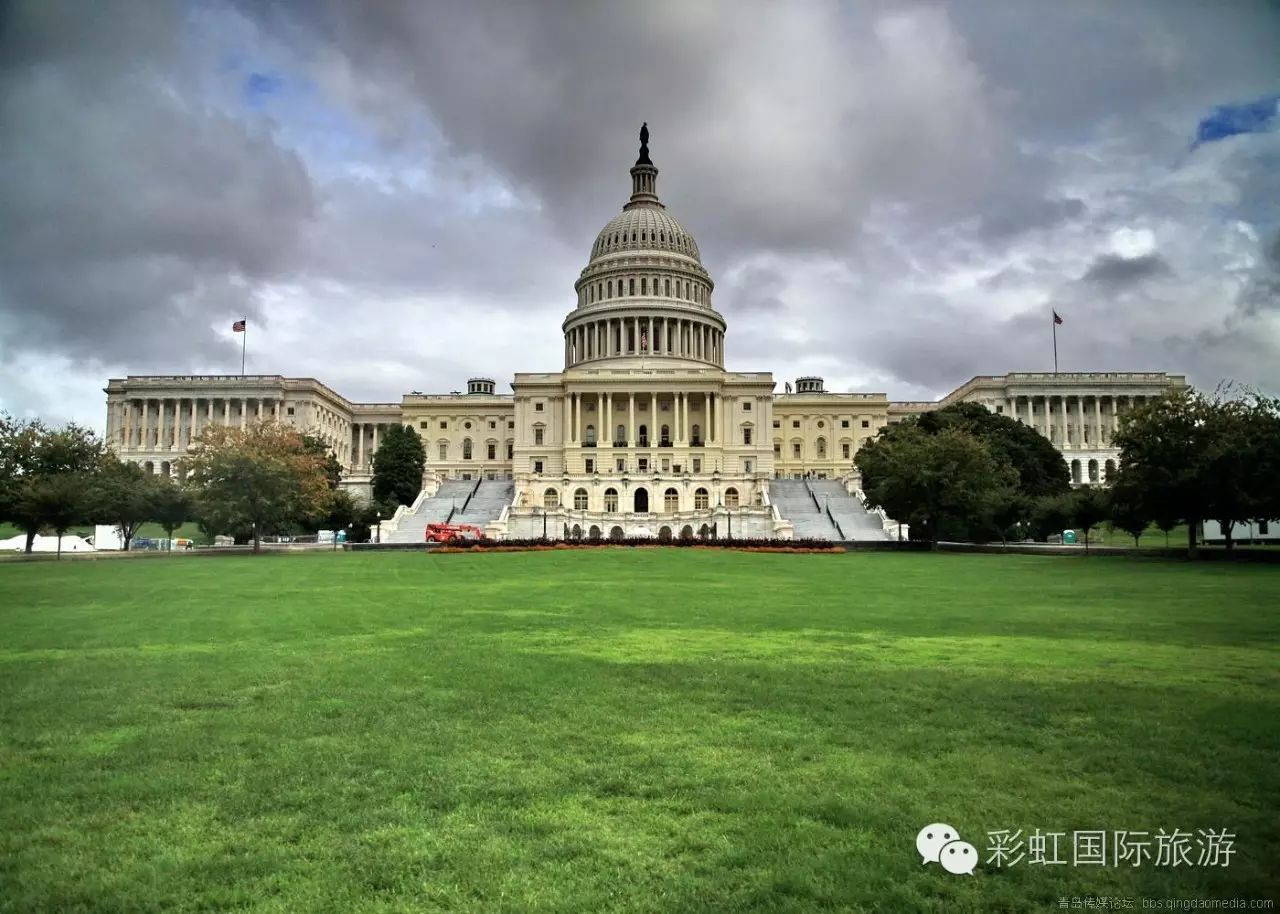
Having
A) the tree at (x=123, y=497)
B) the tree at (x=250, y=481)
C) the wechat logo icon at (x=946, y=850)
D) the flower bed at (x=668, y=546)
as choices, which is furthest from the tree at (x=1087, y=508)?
the tree at (x=123, y=497)

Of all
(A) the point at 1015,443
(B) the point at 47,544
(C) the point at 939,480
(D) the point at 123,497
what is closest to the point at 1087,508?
(C) the point at 939,480

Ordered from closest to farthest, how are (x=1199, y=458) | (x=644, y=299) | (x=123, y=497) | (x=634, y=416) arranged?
1. (x=1199, y=458)
2. (x=123, y=497)
3. (x=634, y=416)
4. (x=644, y=299)

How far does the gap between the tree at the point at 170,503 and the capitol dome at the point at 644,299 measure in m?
72.0

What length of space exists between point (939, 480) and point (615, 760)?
183 feet

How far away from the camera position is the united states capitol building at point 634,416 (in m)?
99.4

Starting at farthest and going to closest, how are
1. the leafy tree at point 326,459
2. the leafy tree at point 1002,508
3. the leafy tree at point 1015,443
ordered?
the leafy tree at point 326,459 → the leafy tree at point 1015,443 → the leafy tree at point 1002,508

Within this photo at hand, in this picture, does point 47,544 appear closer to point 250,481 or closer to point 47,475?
point 47,475

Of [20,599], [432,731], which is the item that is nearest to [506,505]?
[20,599]

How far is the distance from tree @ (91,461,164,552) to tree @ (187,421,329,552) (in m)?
3.75

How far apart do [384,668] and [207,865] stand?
733 cm

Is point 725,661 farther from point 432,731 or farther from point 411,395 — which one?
point 411,395

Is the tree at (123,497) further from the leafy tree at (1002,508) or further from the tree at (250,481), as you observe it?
the leafy tree at (1002,508)

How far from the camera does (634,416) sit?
387 ft

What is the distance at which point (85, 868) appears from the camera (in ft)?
21.9
